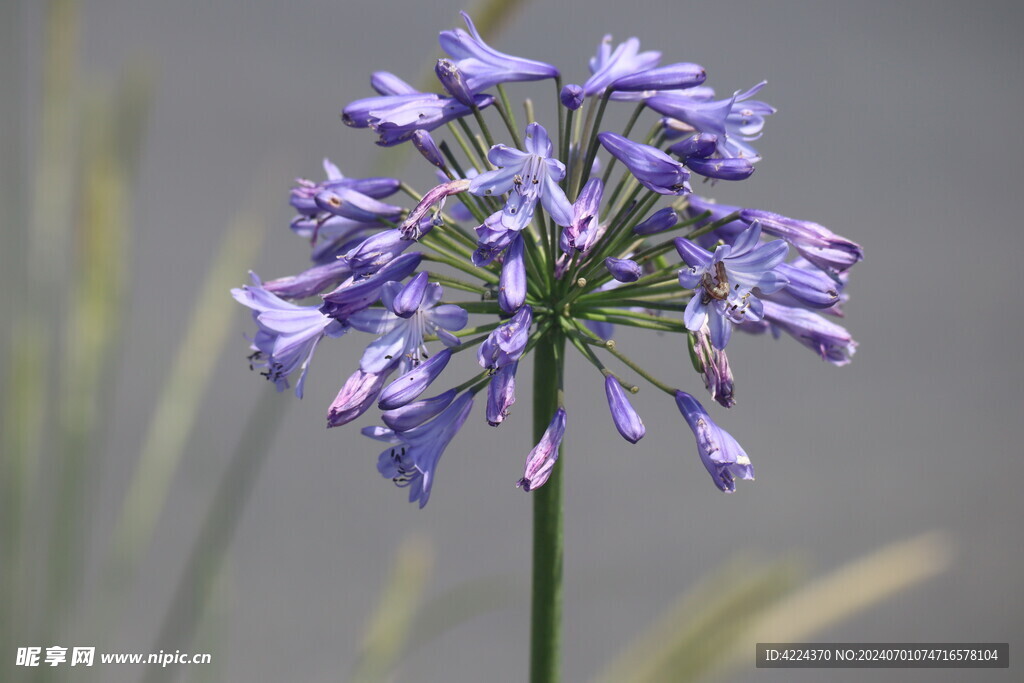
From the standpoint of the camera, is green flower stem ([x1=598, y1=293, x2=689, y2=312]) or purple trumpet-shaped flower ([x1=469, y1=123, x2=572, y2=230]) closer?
purple trumpet-shaped flower ([x1=469, y1=123, x2=572, y2=230])

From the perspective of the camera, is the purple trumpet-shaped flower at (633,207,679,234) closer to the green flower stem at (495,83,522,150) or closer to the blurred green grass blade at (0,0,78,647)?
the green flower stem at (495,83,522,150)

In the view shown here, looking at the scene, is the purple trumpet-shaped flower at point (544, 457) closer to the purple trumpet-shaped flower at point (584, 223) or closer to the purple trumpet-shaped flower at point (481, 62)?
the purple trumpet-shaped flower at point (584, 223)

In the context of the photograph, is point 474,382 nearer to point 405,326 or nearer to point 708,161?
point 405,326

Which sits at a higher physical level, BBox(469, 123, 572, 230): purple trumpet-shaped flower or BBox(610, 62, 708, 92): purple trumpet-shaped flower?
BBox(610, 62, 708, 92): purple trumpet-shaped flower

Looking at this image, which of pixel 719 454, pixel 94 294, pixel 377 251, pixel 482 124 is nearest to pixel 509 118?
pixel 482 124

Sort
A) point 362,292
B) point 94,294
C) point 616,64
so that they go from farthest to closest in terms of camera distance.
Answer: point 94,294 < point 616,64 < point 362,292

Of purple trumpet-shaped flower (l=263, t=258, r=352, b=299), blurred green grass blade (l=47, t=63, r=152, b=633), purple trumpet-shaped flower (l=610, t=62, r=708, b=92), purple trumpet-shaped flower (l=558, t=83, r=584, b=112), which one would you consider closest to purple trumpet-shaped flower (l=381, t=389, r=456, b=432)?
purple trumpet-shaped flower (l=263, t=258, r=352, b=299)

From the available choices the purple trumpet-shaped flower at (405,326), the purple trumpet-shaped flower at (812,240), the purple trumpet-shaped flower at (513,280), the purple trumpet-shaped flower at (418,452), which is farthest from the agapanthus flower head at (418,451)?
the purple trumpet-shaped flower at (812,240)

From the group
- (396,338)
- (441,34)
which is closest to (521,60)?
(441,34)
